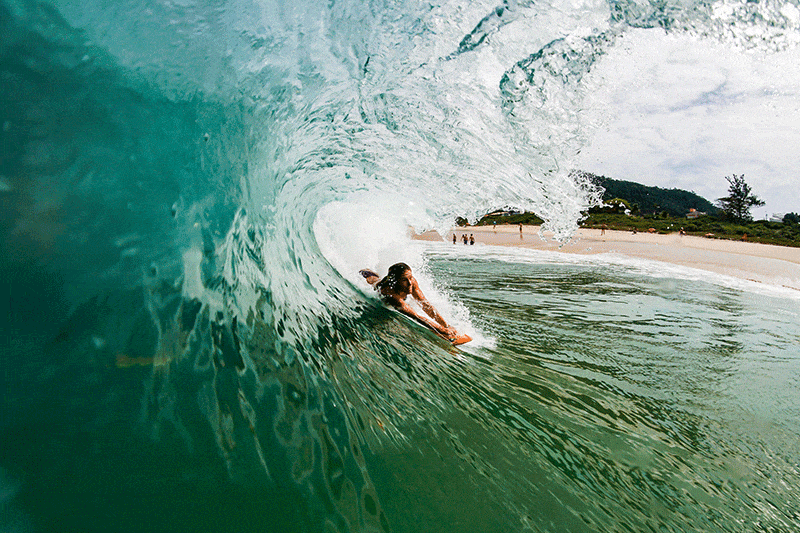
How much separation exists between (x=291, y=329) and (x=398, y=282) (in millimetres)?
2655

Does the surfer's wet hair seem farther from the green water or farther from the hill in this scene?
the hill

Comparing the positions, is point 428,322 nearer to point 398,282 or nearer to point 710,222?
point 398,282

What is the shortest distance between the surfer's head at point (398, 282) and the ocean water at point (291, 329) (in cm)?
39

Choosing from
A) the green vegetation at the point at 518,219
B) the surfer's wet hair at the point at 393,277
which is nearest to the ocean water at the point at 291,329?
the surfer's wet hair at the point at 393,277

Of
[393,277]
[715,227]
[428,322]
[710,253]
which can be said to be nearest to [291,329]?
[428,322]

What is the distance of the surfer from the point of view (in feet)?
17.6

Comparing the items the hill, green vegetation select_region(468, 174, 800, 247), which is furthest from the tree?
the hill

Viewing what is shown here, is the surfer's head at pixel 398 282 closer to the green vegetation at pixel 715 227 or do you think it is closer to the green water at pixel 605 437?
the green water at pixel 605 437

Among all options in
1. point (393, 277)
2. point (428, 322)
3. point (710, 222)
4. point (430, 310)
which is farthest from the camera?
point (710, 222)

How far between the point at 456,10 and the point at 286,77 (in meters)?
1.76

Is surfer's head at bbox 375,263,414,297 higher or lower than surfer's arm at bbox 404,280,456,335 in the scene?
higher

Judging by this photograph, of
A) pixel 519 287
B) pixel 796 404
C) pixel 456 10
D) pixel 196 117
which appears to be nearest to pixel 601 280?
pixel 519 287

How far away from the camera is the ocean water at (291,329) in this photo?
6.51ft

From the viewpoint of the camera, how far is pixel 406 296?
6055 mm
